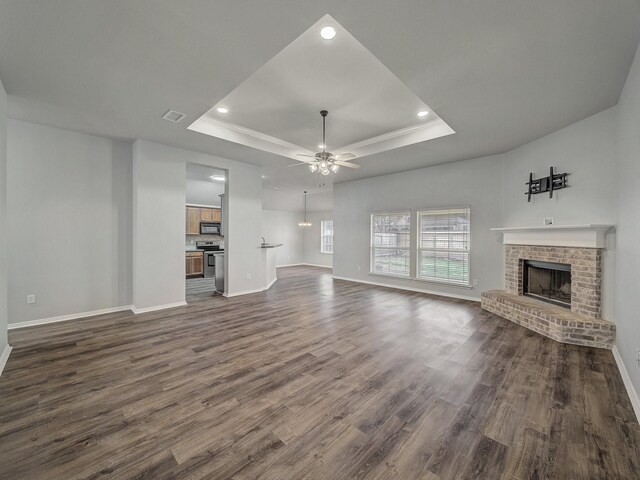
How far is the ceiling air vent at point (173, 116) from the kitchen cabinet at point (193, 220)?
5.96 meters

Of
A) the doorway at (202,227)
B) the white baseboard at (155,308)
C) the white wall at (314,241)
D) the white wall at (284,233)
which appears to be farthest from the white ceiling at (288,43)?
the white wall at (314,241)

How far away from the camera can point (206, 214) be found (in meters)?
9.74

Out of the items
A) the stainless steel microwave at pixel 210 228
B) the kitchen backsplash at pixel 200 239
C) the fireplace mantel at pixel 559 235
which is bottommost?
the kitchen backsplash at pixel 200 239

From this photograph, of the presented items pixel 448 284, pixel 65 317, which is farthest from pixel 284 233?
pixel 65 317

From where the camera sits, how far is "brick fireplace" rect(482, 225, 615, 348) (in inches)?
135

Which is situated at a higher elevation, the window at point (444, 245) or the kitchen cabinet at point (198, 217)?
the kitchen cabinet at point (198, 217)

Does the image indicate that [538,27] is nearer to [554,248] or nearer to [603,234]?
[603,234]

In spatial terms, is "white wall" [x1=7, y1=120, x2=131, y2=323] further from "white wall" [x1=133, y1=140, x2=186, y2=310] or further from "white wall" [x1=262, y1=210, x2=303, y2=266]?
"white wall" [x1=262, y1=210, x2=303, y2=266]

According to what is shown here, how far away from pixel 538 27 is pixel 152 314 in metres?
5.96

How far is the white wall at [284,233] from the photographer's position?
1125 centimetres

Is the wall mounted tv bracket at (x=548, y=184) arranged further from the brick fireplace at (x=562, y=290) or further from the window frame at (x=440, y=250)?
the window frame at (x=440, y=250)

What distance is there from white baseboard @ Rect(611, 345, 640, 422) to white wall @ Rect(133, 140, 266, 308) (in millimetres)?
5840

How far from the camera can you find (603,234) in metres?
3.50

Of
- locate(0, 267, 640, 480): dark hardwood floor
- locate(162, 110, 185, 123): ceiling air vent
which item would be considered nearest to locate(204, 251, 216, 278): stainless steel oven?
locate(0, 267, 640, 480): dark hardwood floor
